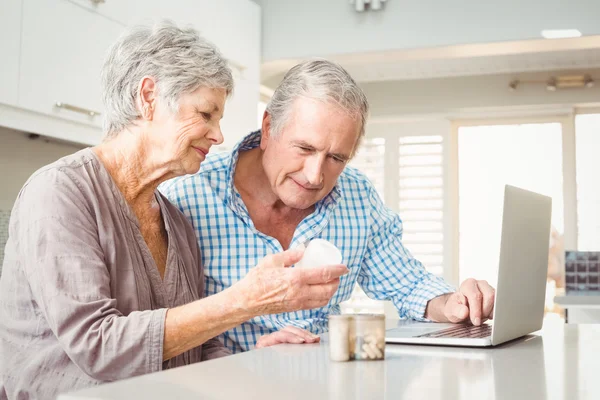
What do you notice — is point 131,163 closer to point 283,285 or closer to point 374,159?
point 283,285

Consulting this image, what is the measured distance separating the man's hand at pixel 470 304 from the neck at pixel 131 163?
2.26 feet

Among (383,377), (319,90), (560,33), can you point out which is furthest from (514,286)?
(560,33)

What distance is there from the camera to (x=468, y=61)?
5148mm

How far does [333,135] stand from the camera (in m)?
1.66

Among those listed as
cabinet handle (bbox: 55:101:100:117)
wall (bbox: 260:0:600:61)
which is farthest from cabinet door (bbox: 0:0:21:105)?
wall (bbox: 260:0:600:61)

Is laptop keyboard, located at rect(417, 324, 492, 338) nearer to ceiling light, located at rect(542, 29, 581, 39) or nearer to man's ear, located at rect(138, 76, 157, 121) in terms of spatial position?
man's ear, located at rect(138, 76, 157, 121)

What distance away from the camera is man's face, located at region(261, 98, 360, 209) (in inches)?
65.5

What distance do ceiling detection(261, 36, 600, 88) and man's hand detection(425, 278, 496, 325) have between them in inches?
111

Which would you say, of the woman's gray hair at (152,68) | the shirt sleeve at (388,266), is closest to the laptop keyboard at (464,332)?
the shirt sleeve at (388,266)

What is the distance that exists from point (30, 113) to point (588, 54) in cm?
362

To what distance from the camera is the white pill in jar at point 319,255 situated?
1177 millimetres

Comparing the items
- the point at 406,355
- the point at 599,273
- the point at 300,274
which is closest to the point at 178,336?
the point at 300,274

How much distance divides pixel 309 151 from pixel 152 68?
1.45ft

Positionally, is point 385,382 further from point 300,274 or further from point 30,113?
point 30,113
